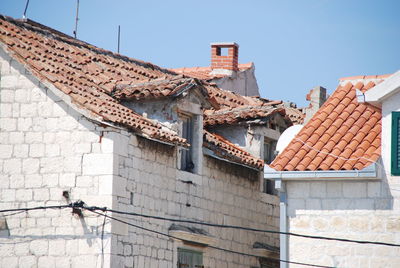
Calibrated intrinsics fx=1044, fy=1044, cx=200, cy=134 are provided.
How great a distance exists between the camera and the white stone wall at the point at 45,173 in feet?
61.2

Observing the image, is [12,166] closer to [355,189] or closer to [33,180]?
[33,180]

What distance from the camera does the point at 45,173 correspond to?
19156mm

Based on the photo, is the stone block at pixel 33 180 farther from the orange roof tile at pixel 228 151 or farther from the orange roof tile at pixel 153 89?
the orange roof tile at pixel 228 151

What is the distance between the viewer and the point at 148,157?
65.6 feet

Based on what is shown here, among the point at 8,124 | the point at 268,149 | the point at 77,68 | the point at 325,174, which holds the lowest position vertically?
the point at 325,174

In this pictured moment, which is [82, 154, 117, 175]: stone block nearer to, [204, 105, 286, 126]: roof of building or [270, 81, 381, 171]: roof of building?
[270, 81, 381, 171]: roof of building

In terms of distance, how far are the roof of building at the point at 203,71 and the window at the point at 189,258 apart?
960 centimetres

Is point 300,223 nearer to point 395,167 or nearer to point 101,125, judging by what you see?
point 395,167

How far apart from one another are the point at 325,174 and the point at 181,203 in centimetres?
396

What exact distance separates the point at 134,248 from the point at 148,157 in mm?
1818

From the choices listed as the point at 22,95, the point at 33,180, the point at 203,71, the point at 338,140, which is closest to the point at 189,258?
the point at 33,180

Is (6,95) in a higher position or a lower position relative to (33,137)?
higher

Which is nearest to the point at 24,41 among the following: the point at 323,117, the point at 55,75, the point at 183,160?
the point at 55,75

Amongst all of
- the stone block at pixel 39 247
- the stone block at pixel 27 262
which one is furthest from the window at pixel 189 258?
the stone block at pixel 27 262
